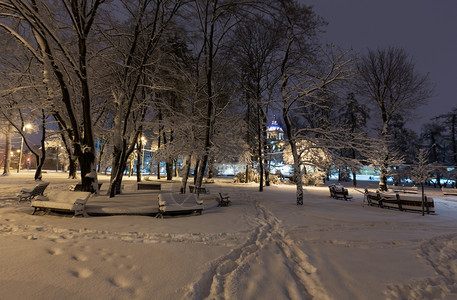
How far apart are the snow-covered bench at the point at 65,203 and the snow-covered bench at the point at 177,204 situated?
2.52 metres

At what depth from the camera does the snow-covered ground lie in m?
3.15

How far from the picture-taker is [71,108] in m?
9.81

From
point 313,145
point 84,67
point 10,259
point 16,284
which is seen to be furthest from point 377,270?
point 84,67

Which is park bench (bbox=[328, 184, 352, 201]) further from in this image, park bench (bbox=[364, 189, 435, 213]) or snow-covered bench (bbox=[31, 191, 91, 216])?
snow-covered bench (bbox=[31, 191, 91, 216])

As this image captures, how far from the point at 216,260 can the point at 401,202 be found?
11.1m

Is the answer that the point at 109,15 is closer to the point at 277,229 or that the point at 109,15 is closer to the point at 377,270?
the point at 277,229

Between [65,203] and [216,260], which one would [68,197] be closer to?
[65,203]

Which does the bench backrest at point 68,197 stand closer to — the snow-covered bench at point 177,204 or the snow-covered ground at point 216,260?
the snow-covered ground at point 216,260

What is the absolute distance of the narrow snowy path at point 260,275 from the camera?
3.18 meters

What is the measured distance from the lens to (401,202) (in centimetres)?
1102

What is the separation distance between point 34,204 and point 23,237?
329cm

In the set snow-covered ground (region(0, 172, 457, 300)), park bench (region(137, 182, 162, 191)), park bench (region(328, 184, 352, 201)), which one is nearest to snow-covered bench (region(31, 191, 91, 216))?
snow-covered ground (region(0, 172, 457, 300))

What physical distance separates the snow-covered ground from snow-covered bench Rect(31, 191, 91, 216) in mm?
351

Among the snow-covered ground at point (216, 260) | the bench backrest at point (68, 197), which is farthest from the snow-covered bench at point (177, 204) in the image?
the bench backrest at point (68, 197)
